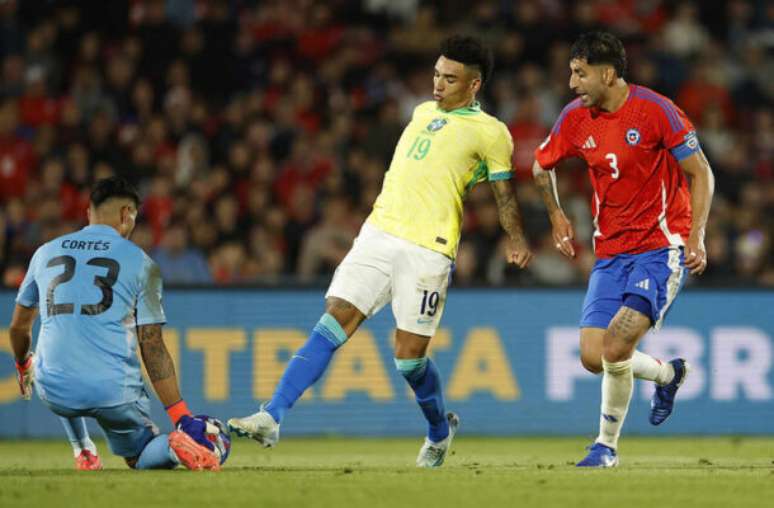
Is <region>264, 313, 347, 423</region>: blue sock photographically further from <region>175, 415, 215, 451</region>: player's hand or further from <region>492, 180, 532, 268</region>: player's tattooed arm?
<region>492, 180, 532, 268</region>: player's tattooed arm

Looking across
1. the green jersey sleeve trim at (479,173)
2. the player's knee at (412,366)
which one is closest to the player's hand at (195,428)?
the player's knee at (412,366)

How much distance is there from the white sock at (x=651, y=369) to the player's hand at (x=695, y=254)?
920 millimetres

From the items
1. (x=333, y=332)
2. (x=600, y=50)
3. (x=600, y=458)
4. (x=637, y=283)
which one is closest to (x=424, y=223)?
(x=333, y=332)

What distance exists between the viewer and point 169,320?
43.1 ft

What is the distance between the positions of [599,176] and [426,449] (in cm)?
198

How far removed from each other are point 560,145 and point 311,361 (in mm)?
1981

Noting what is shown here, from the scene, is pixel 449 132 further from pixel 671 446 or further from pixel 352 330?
pixel 671 446

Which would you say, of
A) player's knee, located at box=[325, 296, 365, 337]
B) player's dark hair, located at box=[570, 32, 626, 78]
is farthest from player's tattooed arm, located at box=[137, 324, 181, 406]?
player's dark hair, located at box=[570, 32, 626, 78]

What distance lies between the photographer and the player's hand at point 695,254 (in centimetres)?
820

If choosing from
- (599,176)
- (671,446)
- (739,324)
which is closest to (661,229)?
(599,176)

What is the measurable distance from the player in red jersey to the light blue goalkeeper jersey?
253cm

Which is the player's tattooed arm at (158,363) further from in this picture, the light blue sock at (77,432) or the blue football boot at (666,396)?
the blue football boot at (666,396)

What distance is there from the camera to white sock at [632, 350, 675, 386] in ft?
29.7

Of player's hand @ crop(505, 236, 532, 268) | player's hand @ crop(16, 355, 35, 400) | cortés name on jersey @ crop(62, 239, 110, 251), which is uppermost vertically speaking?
player's hand @ crop(505, 236, 532, 268)
